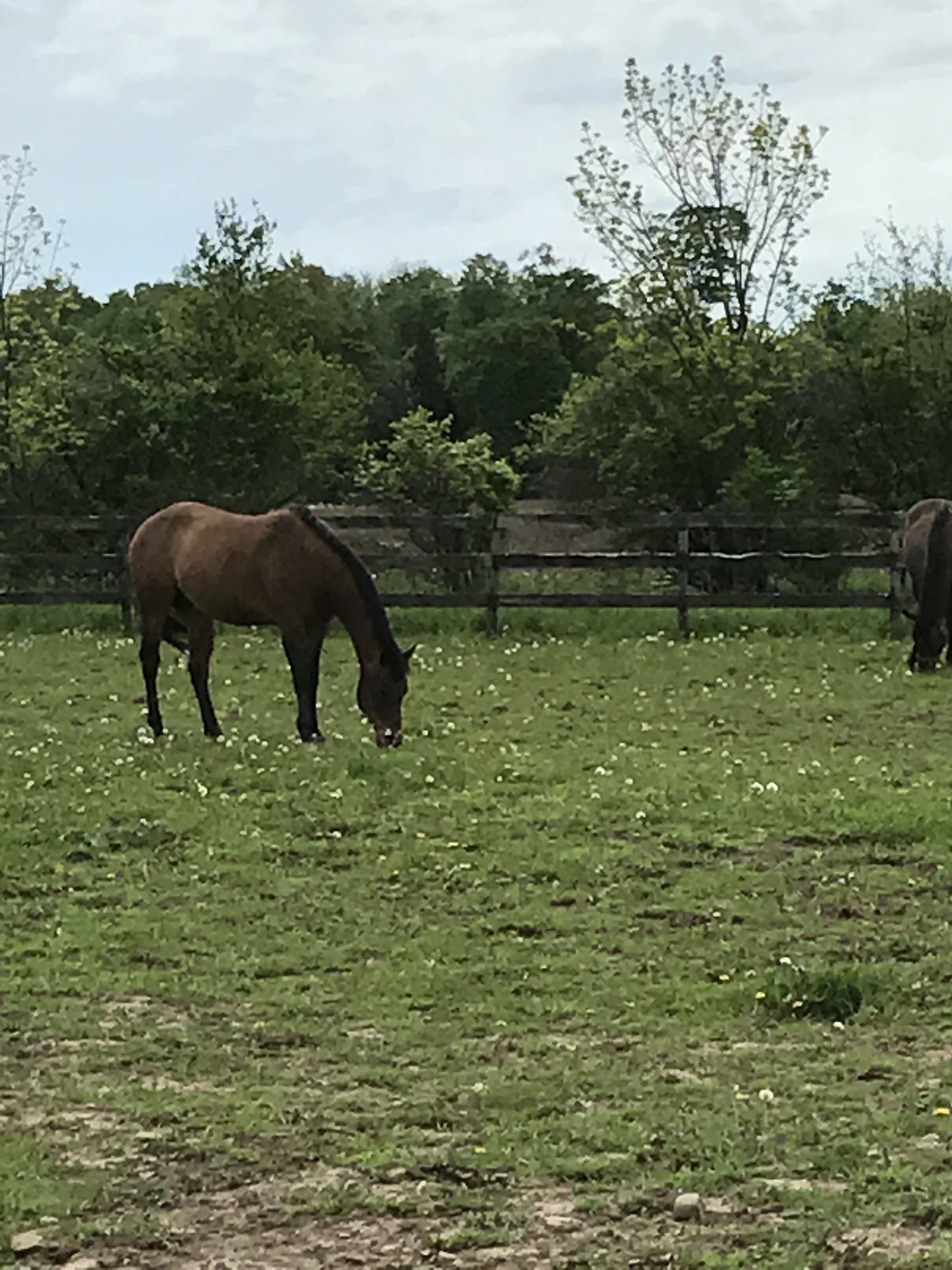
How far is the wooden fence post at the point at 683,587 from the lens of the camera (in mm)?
18500

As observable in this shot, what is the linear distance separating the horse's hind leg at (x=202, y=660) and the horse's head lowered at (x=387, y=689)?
1127mm

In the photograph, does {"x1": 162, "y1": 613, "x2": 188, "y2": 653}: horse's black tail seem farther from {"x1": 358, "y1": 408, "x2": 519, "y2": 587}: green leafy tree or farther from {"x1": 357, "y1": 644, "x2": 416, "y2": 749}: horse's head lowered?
{"x1": 358, "y1": 408, "x2": 519, "y2": 587}: green leafy tree

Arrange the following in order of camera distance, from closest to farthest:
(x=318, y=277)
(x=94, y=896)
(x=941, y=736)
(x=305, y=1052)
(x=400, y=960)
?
1. (x=305, y=1052)
2. (x=400, y=960)
3. (x=94, y=896)
4. (x=941, y=736)
5. (x=318, y=277)

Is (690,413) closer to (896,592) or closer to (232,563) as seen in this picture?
(896,592)

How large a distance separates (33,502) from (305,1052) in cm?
1819

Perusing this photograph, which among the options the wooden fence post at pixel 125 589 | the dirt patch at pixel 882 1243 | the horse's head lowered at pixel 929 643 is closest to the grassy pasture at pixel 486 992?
the dirt patch at pixel 882 1243

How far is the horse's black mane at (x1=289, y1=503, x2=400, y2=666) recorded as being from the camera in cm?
1079

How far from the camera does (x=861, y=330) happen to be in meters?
23.1

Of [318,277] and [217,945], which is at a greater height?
[318,277]

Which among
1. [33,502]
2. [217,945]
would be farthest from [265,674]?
[217,945]

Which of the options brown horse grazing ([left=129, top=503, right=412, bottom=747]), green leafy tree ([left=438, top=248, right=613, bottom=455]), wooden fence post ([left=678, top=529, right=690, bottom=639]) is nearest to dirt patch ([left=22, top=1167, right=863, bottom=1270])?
brown horse grazing ([left=129, top=503, right=412, bottom=747])

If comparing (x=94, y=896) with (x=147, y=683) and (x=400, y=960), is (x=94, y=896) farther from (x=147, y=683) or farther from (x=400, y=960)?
(x=147, y=683)

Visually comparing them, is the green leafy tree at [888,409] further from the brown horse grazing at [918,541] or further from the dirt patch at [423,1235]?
the dirt patch at [423,1235]

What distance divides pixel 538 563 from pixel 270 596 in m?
7.78
